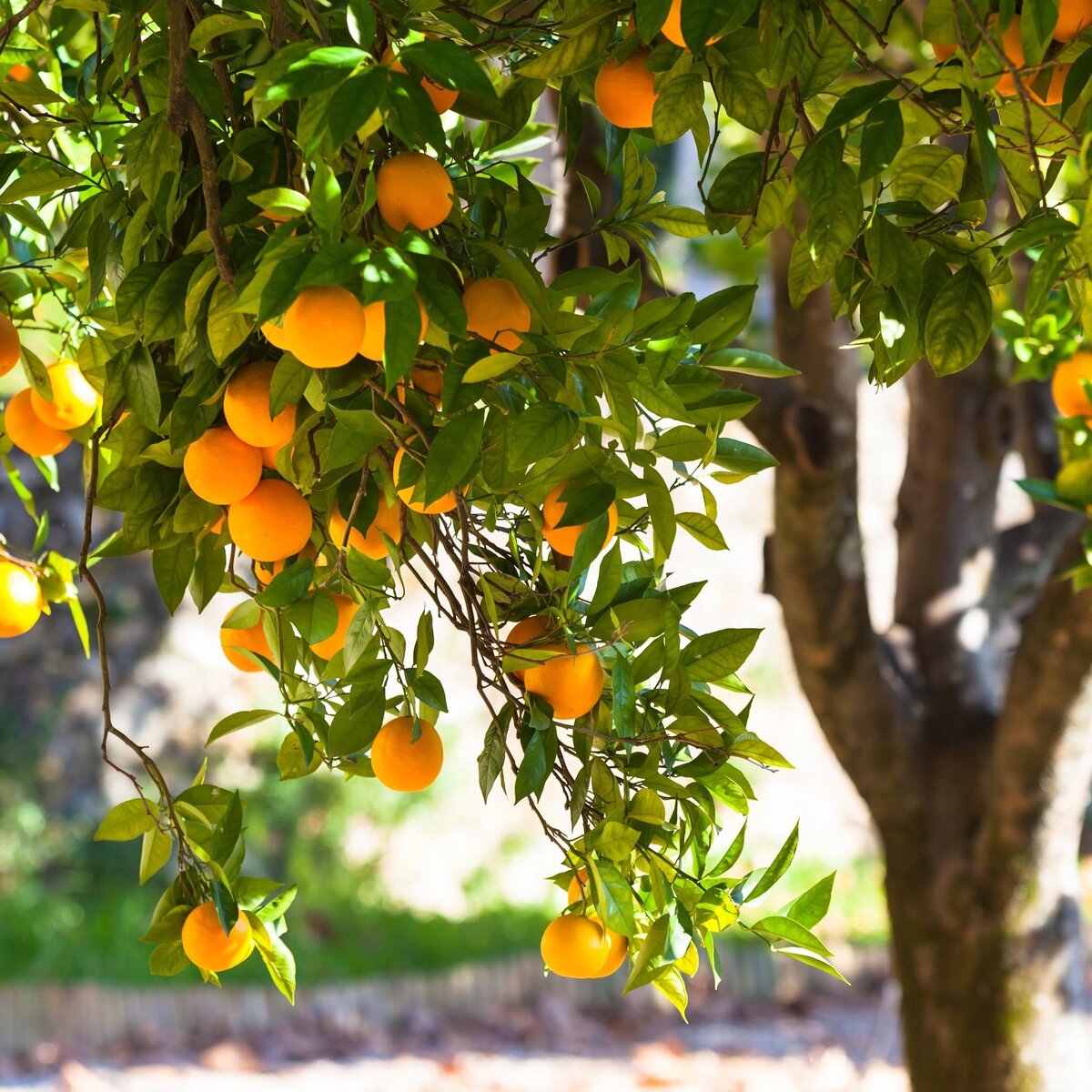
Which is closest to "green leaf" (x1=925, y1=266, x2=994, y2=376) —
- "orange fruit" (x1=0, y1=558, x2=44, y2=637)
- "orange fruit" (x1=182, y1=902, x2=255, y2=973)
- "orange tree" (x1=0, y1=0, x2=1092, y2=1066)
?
"orange tree" (x1=0, y1=0, x2=1092, y2=1066)

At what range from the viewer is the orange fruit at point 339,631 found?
0.70 m

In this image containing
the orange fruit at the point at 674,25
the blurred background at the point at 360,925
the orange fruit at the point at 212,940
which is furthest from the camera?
the blurred background at the point at 360,925

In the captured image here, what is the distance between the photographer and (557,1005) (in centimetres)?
320

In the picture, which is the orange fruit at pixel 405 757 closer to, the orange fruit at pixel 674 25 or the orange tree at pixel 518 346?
the orange tree at pixel 518 346

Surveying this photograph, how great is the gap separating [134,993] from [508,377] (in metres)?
2.81

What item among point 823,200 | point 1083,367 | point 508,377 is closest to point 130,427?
point 508,377

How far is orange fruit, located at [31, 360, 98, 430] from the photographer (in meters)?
0.84

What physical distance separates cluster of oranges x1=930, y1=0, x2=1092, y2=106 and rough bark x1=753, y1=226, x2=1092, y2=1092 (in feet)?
2.98

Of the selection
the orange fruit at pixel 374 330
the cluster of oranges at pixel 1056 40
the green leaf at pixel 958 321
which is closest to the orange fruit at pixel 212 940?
the orange fruit at pixel 374 330

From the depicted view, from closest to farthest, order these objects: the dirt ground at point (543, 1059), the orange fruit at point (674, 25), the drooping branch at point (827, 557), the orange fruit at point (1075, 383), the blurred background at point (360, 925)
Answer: the orange fruit at point (674, 25) → the orange fruit at point (1075, 383) → the drooping branch at point (827, 557) → the dirt ground at point (543, 1059) → the blurred background at point (360, 925)

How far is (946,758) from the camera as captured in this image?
1.75m

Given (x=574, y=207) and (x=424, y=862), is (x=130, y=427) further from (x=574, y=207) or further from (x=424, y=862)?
(x=424, y=862)

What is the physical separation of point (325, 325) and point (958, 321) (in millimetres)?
300

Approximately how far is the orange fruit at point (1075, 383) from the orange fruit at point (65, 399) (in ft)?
2.79
